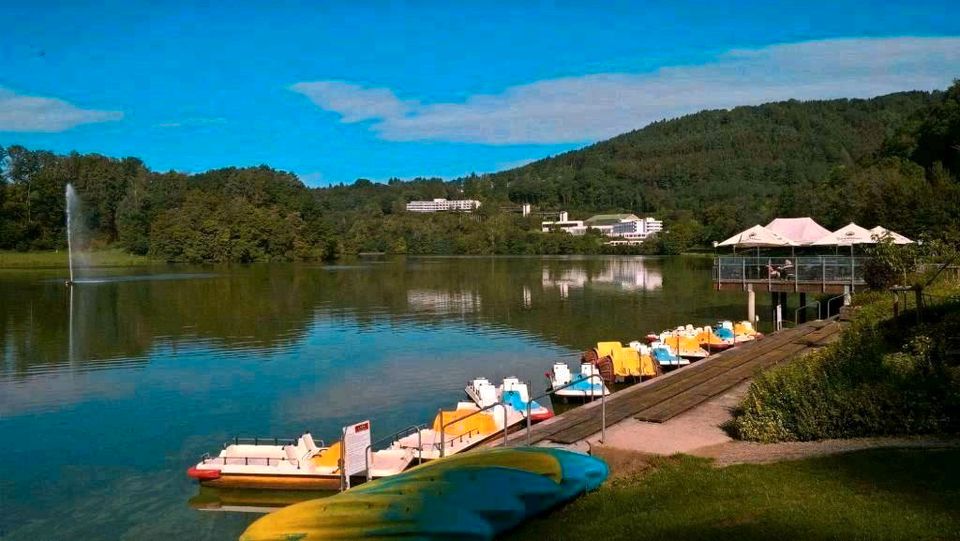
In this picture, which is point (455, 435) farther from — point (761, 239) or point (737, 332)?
point (761, 239)

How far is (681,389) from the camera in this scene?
1891cm

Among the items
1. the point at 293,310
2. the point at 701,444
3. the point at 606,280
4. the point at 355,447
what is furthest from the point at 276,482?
the point at 606,280

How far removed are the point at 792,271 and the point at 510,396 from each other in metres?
23.8

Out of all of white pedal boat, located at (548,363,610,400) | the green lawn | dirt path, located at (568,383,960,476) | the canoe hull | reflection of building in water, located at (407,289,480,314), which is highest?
the green lawn

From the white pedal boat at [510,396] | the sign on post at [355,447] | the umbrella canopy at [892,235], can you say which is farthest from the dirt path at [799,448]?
the umbrella canopy at [892,235]

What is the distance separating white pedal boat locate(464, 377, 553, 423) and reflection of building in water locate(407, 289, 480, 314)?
27502mm

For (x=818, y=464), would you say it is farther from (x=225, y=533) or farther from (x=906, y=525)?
(x=225, y=533)

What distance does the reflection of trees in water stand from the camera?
126 feet

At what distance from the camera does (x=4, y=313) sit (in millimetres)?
49750

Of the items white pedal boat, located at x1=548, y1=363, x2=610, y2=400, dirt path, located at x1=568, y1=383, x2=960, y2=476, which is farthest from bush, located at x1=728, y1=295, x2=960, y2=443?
white pedal boat, located at x1=548, y1=363, x2=610, y2=400

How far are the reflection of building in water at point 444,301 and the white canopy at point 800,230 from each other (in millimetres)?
20139

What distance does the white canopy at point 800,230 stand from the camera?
39938mm

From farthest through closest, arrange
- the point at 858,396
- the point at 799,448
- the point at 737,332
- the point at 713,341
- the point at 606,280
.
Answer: the point at 606,280, the point at 737,332, the point at 713,341, the point at 858,396, the point at 799,448

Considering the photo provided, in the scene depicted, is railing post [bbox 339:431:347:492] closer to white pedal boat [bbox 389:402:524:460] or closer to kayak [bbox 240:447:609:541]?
white pedal boat [bbox 389:402:524:460]
